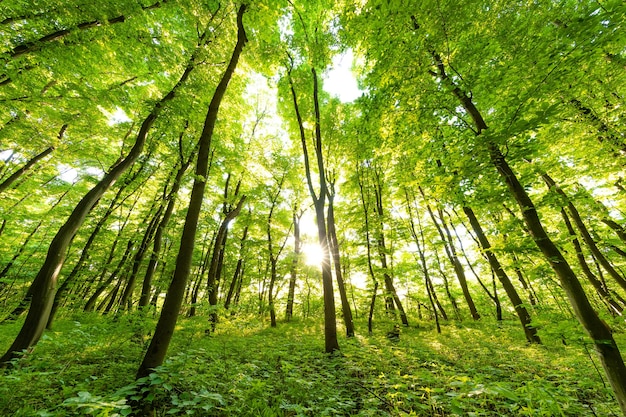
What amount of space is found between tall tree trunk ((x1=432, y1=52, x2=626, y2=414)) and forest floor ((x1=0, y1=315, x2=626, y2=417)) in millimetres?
219

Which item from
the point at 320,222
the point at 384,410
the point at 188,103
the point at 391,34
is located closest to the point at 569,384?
the point at 384,410

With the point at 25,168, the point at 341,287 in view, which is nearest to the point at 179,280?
the point at 341,287

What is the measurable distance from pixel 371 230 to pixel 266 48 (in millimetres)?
8643

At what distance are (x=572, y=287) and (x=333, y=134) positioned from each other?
376 inches

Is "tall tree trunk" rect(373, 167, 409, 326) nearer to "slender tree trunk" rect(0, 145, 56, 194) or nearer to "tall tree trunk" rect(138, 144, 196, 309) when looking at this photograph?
"tall tree trunk" rect(138, 144, 196, 309)

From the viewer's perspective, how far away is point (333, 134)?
11.0 metres

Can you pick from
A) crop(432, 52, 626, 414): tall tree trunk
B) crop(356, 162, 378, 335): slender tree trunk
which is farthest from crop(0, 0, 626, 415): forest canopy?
crop(356, 162, 378, 335): slender tree trunk

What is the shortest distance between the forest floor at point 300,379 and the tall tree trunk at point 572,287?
0.22m

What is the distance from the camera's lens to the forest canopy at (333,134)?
139 inches

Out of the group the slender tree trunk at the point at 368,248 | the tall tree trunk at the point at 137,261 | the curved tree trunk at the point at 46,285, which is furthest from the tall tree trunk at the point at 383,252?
the tall tree trunk at the point at 137,261

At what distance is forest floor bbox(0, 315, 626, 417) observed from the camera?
2.81 metres

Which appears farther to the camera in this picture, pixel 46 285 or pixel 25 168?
pixel 25 168

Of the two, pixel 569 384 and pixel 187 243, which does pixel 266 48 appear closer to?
pixel 187 243

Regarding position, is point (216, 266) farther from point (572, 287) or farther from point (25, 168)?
point (572, 287)
